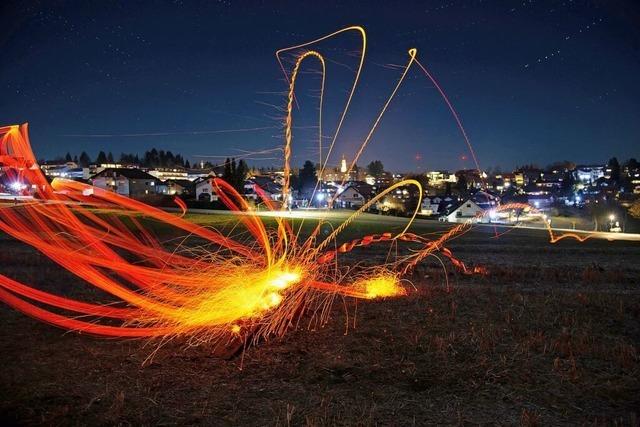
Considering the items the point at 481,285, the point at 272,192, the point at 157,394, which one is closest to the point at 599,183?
the point at 272,192

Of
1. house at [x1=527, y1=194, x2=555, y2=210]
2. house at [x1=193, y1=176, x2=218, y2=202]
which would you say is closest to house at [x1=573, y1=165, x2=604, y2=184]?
house at [x1=527, y1=194, x2=555, y2=210]

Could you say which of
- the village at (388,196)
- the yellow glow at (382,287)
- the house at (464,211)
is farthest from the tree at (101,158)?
the yellow glow at (382,287)

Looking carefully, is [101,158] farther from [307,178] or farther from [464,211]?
[464,211]

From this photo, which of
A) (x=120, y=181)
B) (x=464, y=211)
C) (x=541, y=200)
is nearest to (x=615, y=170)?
(x=541, y=200)

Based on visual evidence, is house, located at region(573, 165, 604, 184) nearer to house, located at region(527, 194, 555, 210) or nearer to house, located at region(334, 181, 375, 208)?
house, located at region(527, 194, 555, 210)

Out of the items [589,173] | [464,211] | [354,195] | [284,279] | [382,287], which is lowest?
[464,211]

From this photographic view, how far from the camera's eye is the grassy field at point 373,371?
5.39m

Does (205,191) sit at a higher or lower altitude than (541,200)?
higher

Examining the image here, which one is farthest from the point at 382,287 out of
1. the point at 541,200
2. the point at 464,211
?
the point at 541,200

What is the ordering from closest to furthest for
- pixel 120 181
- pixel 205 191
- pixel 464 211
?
pixel 464 211 → pixel 205 191 → pixel 120 181

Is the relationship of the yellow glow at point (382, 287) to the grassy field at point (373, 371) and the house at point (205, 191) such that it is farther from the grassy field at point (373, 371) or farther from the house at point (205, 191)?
the house at point (205, 191)

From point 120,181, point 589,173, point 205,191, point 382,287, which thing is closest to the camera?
point 382,287

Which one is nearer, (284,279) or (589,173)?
(284,279)

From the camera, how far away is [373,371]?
6.59 metres
